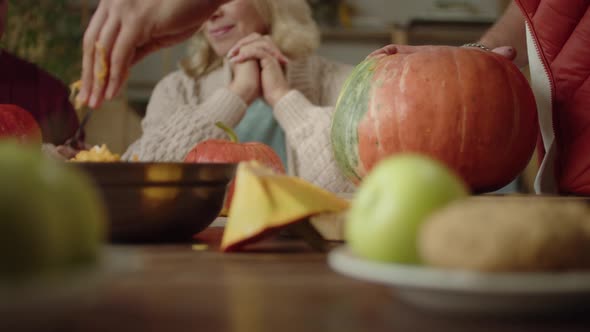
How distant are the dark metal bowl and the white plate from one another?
335mm

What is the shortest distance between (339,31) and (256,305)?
438cm

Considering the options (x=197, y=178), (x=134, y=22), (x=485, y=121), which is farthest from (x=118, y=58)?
(x=485, y=121)

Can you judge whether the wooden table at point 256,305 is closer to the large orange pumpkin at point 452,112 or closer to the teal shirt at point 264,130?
the large orange pumpkin at point 452,112

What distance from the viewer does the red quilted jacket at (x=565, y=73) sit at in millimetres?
1061

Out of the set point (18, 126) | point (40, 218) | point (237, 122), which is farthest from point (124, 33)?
point (237, 122)

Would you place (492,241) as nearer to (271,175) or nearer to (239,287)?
(239,287)

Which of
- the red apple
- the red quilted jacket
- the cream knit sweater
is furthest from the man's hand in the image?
the cream knit sweater

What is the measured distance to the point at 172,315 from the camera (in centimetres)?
33

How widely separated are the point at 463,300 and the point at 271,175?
0.93 ft

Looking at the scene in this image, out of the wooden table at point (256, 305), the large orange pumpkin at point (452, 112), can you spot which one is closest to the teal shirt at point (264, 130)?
the large orange pumpkin at point (452, 112)

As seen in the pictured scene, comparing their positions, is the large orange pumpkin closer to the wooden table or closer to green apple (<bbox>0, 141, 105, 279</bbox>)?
the wooden table

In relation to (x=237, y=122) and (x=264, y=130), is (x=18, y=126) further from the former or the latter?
(x=264, y=130)

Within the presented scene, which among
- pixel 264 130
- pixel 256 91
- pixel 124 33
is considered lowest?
pixel 264 130

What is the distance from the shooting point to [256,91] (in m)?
2.24
